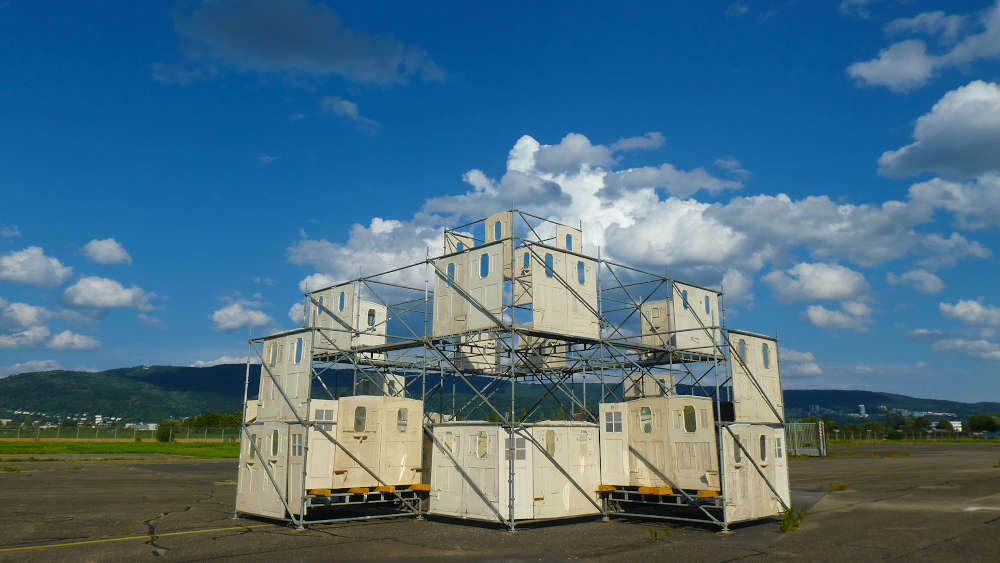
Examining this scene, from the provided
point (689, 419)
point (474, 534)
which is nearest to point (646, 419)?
point (689, 419)

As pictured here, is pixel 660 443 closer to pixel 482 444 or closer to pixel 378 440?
pixel 482 444

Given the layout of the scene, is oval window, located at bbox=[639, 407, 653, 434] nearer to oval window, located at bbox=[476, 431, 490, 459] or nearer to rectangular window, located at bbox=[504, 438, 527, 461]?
rectangular window, located at bbox=[504, 438, 527, 461]

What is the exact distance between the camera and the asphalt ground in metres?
14.1

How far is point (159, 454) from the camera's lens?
55.8 m

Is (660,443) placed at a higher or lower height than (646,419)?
lower

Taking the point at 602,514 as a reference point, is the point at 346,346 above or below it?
above

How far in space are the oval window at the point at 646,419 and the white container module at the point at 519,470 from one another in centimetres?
146

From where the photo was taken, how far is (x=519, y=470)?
1797 cm

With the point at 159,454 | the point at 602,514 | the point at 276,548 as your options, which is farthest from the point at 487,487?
the point at 159,454

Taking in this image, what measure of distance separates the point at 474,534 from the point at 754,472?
27.1 feet

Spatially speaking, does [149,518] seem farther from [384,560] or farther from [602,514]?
[602,514]

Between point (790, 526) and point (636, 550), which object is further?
point (790, 526)

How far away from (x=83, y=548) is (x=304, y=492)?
→ 5.17 metres

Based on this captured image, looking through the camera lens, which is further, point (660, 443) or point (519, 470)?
point (660, 443)
